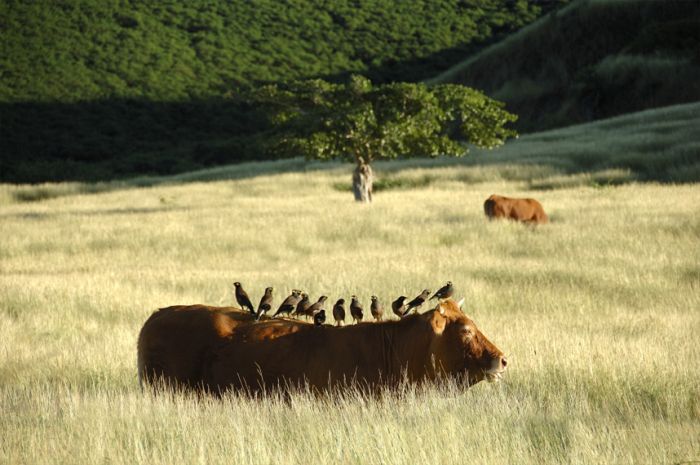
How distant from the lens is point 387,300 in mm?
14758

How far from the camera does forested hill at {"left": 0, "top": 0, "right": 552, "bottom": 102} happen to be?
297ft

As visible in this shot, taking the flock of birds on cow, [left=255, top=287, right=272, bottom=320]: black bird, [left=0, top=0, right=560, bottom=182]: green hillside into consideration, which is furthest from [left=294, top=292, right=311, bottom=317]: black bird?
[left=0, top=0, right=560, bottom=182]: green hillside

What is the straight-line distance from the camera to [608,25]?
8319 cm

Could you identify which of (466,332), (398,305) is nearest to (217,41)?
(398,305)

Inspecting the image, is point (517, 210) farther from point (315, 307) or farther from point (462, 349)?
point (462, 349)

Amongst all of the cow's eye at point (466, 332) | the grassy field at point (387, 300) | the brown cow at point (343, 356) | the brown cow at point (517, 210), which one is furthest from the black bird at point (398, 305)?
the brown cow at point (517, 210)

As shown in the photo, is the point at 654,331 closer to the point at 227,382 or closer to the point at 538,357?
the point at 538,357

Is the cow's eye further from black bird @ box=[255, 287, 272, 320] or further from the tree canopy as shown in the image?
the tree canopy

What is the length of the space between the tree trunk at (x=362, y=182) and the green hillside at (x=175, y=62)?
35.4 m

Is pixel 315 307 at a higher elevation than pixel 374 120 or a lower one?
lower

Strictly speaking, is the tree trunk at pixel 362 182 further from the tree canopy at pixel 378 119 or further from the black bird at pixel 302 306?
the black bird at pixel 302 306

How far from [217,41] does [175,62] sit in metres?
9.85

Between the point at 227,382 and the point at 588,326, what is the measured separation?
625cm

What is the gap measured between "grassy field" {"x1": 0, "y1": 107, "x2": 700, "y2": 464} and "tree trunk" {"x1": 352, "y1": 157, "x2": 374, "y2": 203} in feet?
3.84
